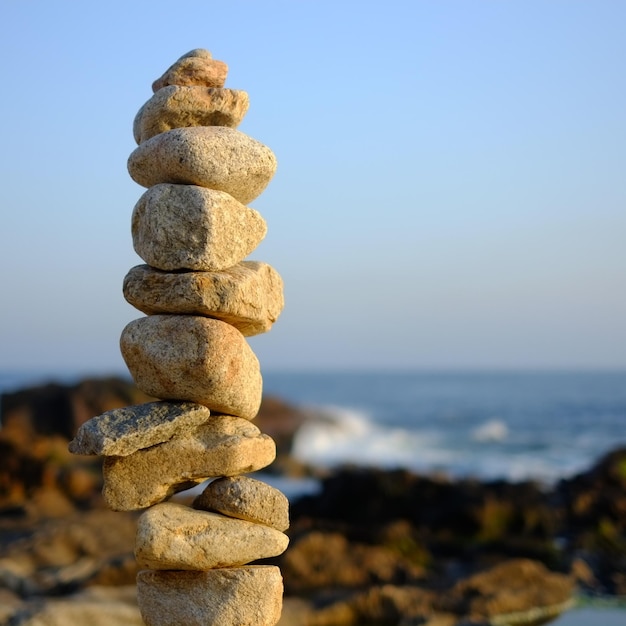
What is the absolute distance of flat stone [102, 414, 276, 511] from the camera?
205 inches

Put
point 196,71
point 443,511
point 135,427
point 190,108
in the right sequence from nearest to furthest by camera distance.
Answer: point 135,427 → point 190,108 → point 196,71 → point 443,511

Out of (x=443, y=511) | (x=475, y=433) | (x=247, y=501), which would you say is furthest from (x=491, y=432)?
(x=247, y=501)

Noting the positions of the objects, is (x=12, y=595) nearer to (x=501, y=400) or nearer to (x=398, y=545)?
(x=398, y=545)

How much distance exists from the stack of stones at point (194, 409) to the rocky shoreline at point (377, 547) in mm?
2913

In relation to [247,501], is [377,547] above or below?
below

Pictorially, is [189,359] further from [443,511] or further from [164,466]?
[443,511]

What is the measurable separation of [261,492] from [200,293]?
1286 millimetres

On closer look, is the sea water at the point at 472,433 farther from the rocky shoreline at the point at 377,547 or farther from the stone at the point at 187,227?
the stone at the point at 187,227

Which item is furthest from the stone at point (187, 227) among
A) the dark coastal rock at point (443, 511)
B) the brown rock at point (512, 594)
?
the dark coastal rock at point (443, 511)

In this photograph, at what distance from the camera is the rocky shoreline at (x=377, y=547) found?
30.4 feet

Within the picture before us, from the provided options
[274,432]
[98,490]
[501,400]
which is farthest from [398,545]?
[501,400]

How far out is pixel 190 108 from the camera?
18.4 feet

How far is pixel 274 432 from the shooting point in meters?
26.9

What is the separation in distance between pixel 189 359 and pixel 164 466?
2.25 ft
